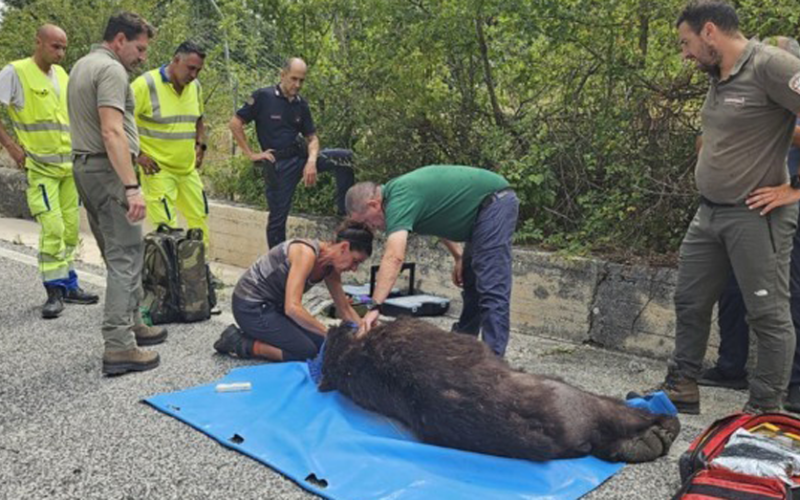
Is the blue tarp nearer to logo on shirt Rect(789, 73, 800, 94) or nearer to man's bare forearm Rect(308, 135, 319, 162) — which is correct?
logo on shirt Rect(789, 73, 800, 94)

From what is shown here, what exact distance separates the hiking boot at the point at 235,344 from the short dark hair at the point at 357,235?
3.46 feet

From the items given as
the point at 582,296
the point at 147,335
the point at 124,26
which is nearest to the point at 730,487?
the point at 582,296

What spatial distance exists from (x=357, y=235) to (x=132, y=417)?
5.27 ft

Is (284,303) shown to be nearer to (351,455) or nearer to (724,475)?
(351,455)

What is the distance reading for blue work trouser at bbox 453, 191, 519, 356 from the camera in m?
4.34

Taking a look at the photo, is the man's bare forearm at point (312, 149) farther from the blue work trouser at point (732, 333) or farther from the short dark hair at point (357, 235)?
the blue work trouser at point (732, 333)

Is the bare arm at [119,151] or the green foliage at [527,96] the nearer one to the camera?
the bare arm at [119,151]

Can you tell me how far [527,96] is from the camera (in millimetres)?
6562

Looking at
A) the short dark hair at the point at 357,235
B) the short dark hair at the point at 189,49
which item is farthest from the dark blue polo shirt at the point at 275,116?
the short dark hair at the point at 357,235

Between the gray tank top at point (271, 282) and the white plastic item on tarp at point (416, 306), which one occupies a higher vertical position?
the gray tank top at point (271, 282)

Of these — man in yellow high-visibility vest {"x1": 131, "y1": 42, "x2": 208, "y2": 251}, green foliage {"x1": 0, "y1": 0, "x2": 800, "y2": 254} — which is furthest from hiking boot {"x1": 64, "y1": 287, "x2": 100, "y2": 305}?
green foliage {"x1": 0, "y1": 0, "x2": 800, "y2": 254}

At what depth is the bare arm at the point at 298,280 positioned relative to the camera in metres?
4.41

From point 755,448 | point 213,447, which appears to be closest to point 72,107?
point 213,447

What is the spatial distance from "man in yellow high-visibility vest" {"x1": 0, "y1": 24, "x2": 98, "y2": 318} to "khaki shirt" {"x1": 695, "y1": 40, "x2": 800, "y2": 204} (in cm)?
485
